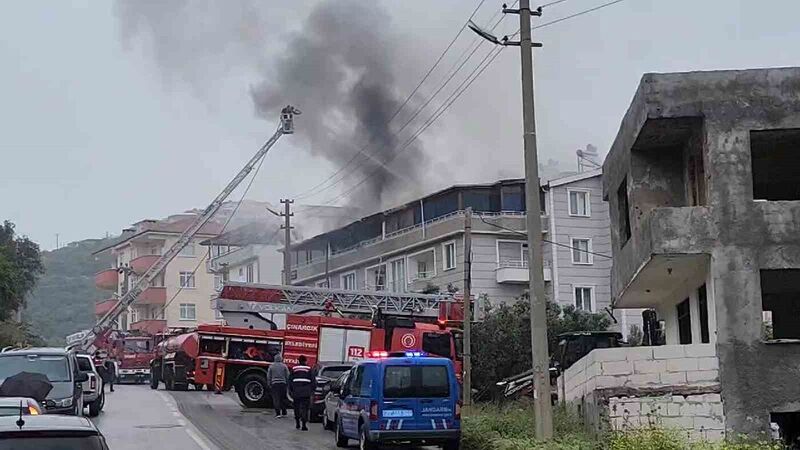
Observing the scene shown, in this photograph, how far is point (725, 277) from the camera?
1841cm

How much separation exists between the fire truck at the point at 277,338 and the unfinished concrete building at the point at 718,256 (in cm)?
1032

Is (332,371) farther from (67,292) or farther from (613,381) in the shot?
(67,292)

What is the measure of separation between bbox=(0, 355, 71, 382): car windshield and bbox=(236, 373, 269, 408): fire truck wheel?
8.70 m

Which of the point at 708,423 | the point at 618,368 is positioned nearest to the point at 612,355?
the point at 618,368

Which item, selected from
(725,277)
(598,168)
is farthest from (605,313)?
(725,277)

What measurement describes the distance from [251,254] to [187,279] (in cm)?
1542

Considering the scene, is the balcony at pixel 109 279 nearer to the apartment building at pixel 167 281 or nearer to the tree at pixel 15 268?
the apartment building at pixel 167 281

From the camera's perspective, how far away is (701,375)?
18.0m

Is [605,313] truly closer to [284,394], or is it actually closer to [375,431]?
[284,394]

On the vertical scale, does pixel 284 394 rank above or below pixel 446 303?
below

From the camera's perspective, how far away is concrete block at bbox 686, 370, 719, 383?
1800 centimetres

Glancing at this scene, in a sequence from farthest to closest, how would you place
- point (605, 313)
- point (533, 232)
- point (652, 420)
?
point (605, 313) < point (652, 420) < point (533, 232)

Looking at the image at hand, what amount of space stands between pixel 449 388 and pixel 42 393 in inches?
279

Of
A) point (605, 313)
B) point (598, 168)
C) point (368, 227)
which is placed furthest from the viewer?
point (368, 227)
